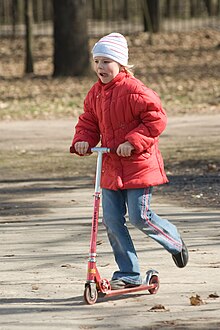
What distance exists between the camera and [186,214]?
10.5 meters

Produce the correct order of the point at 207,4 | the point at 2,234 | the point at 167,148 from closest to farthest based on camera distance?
the point at 2,234, the point at 167,148, the point at 207,4

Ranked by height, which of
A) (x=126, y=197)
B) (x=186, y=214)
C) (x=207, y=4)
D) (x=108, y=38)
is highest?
(x=108, y=38)

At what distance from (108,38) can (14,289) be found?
1.72m

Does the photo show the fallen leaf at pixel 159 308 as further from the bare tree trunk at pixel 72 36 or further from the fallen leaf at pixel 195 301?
the bare tree trunk at pixel 72 36

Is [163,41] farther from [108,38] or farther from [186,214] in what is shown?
[108,38]

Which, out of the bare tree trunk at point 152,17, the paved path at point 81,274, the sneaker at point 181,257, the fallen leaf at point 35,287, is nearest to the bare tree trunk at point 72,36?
the bare tree trunk at point 152,17

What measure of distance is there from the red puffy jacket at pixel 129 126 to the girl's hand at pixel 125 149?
0.07 meters

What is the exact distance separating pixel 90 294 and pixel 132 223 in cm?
56

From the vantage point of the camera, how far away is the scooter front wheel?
6.92 m

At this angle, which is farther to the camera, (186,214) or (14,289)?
(186,214)

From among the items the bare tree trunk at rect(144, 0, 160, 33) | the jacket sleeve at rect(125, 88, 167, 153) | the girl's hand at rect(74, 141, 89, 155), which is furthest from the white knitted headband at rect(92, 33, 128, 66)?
the bare tree trunk at rect(144, 0, 160, 33)

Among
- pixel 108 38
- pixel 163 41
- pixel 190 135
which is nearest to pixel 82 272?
pixel 108 38

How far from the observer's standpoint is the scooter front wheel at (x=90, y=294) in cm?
692

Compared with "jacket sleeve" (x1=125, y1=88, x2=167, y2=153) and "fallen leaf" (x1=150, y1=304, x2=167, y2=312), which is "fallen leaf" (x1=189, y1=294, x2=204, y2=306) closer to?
"fallen leaf" (x1=150, y1=304, x2=167, y2=312)
